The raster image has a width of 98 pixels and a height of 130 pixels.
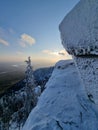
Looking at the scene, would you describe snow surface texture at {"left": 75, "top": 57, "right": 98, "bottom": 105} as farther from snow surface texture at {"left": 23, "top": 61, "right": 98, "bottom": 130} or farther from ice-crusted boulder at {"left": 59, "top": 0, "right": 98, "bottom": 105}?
snow surface texture at {"left": 23, "top": 61, "right": 98, "bottom": 130}

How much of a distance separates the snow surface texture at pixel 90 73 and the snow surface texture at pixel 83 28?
291 mm

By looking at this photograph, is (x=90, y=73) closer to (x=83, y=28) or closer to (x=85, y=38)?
(x=85, y=38)

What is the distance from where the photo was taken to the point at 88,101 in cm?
445

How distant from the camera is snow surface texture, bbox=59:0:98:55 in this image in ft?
11.6

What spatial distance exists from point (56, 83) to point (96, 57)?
1888 mm

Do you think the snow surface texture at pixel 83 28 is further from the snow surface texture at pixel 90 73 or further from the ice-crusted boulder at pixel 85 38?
the snow surface texture at pixel 90 73

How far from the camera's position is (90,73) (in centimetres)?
423

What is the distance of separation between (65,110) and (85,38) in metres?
1.87

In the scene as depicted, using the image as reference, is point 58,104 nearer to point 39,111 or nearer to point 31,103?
point 39,111

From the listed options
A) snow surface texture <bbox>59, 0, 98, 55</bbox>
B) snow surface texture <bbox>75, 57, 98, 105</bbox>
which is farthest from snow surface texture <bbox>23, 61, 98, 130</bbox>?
snow surface texture <bbox>59, 0, 98, 55</bbox>

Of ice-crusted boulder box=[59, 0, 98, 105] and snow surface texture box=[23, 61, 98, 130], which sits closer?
ice-crusted boulder box=[59, 0, 98, 105]

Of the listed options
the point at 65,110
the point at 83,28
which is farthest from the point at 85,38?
the point at 65,110

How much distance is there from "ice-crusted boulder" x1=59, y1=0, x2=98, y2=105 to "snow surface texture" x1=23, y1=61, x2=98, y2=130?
0.35m

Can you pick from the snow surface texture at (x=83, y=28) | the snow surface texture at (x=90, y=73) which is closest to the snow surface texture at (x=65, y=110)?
the snow surface texture at (x=90, y=73)
